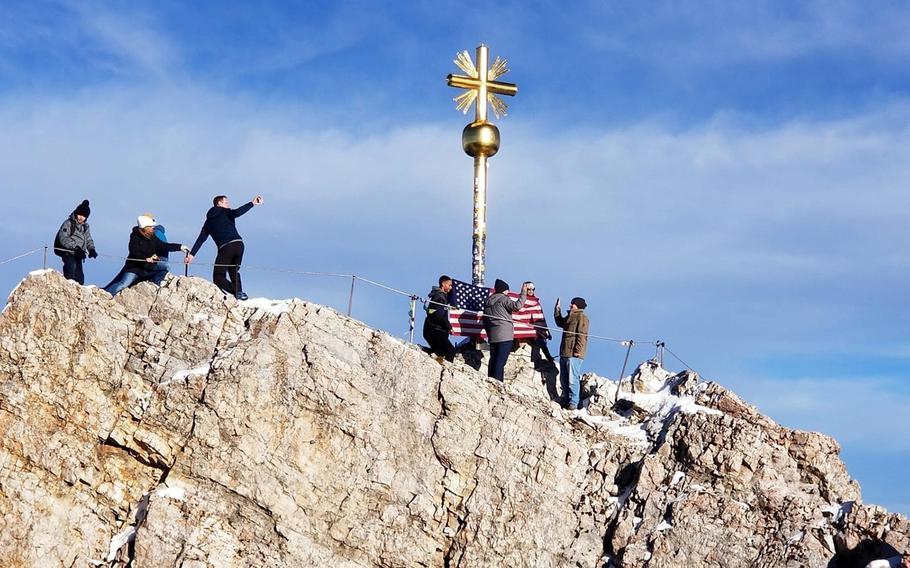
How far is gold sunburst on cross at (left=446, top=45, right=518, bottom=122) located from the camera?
87.1 feet

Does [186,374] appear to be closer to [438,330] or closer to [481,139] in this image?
[438,330]

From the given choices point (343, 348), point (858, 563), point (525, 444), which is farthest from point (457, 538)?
point (858, 563)

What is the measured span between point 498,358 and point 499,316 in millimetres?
719

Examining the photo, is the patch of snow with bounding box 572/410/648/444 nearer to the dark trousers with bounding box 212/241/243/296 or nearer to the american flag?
the american flag

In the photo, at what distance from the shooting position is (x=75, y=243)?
1952 centimetres

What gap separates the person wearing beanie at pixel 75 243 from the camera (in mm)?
19438

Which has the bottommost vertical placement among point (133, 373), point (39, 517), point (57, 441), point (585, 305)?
point (39, 517)

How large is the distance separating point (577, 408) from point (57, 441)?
29.1ft

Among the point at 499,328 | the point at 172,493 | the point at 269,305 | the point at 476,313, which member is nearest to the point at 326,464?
the point at 172,493

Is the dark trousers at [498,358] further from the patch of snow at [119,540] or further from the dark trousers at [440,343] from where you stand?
the patch of snow at [119,540]

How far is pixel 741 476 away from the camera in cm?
1889

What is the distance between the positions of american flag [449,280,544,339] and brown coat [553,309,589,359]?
738mm

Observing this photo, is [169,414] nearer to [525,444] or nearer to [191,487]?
[191,487]

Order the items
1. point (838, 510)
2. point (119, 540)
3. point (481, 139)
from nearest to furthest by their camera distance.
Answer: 1. point (119, 540)
2. point (838, 510)
3. point (481, 139)
